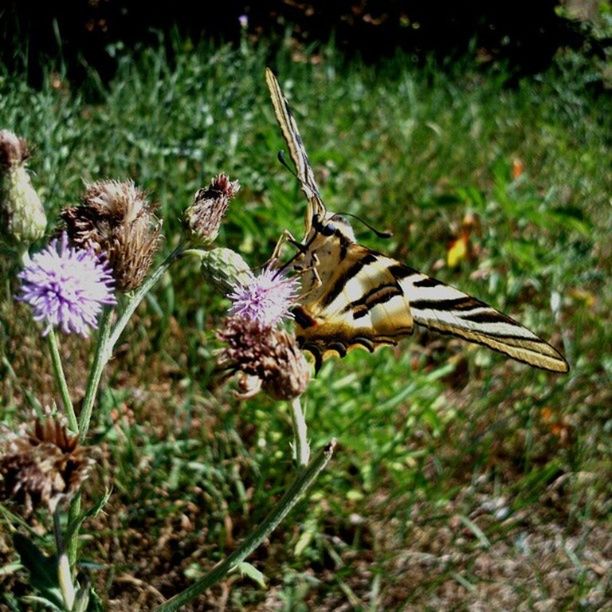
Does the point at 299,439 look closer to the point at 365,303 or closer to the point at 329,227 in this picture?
the point at 365,303

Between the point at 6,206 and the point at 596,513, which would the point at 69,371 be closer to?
the point at 6,206

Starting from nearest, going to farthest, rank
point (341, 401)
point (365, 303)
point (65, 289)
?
point (65, 289), point (365, 303), point (341, 401)

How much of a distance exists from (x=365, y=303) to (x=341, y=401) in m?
0.77

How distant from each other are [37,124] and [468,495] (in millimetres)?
2363

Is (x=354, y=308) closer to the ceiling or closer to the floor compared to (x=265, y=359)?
closer to the floor

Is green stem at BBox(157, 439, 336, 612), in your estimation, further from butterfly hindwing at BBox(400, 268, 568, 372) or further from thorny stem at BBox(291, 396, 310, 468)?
butterfly hindwing at BBox(400, 268, 568, 372)

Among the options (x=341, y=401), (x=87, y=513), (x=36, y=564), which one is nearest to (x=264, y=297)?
(x=87, y=513)

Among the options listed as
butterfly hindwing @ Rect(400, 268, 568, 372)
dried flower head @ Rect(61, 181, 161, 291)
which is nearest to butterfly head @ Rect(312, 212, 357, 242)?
butterfly hindwing @ Rect(400, 268, 568, 372)

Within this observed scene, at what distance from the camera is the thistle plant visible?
1356 mm

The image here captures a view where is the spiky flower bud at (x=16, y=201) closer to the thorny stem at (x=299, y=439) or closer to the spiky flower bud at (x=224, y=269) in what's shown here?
the spiky flower bud at (x=224, y=269)

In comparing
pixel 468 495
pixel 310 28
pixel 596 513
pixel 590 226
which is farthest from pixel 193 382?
pixel 310 28

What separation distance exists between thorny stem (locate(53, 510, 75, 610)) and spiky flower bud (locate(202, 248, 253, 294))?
65cm

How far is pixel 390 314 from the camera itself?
224 cm

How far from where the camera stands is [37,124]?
3354 millimetres
